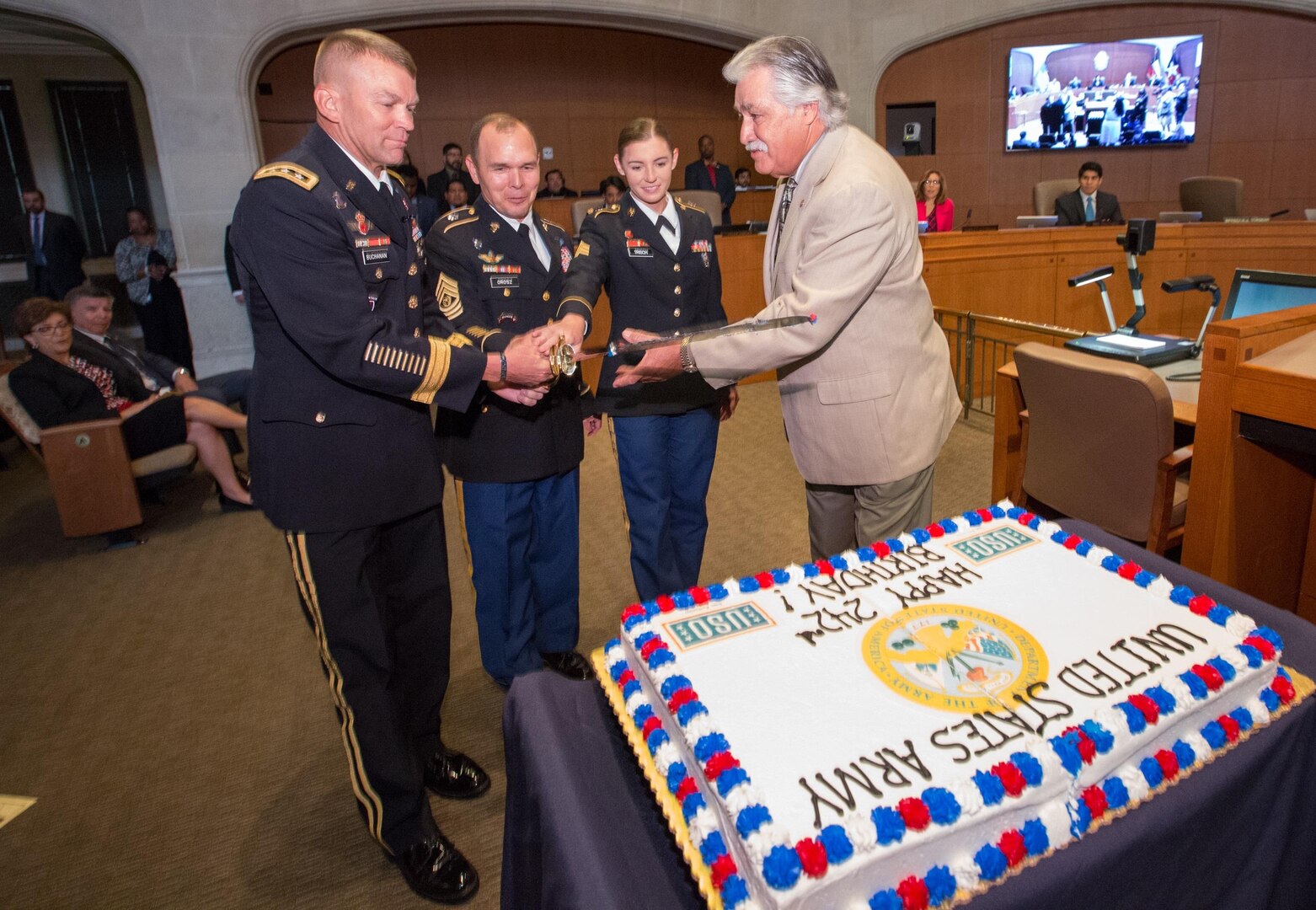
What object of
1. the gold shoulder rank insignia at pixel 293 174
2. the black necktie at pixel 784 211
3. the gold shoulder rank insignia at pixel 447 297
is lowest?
the gold shoulder rank insignia at pixel 447 297

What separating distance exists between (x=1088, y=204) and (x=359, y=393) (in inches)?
261

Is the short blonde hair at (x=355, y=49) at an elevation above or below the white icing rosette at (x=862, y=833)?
above

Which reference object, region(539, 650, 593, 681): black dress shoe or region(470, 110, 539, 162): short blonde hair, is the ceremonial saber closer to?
region(470, 110, 539, 162): short blonde hair

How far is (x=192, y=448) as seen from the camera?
382 centimetres

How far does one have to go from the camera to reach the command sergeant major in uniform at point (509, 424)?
1858mm

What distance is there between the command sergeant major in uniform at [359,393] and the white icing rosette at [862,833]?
99cm

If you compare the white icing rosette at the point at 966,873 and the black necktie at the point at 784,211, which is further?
the black necktie at the point at 784,211

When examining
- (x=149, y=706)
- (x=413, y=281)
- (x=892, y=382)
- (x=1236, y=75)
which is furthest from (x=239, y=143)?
(x=1236, y=75)

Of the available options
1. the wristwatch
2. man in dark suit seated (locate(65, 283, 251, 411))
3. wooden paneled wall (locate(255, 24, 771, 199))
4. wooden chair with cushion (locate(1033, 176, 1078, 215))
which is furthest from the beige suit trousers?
wooden paneled wall (locate(255, 24, 771, 199))

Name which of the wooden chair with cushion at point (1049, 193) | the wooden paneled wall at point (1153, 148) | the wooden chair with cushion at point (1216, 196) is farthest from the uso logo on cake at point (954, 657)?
the wooden paneled wall at point (1153, 148)

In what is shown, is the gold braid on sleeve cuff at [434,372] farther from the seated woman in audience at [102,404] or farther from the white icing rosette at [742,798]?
the seated woman in audience at [102,404]

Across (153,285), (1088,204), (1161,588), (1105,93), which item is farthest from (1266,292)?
(1105,93)

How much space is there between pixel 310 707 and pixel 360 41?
1.80 metres

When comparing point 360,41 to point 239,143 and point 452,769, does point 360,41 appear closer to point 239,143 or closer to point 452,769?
point 452,769
